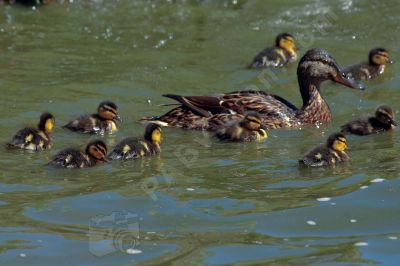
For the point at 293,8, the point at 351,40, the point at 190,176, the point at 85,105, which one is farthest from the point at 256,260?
the point at 293,8

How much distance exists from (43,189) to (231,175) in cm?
133

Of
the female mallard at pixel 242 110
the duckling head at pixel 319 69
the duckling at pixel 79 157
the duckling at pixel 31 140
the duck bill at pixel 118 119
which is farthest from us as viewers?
the duckling head at pixel 319 69

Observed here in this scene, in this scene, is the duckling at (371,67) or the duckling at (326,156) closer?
the duckling at (326,156)

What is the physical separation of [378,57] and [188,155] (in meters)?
3.35

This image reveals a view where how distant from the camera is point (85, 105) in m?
10.4

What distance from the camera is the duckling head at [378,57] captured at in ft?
36.8

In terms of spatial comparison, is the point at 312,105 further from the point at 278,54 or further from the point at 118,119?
the point at 118,119

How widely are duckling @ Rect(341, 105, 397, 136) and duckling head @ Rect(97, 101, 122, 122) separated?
6.40 ft

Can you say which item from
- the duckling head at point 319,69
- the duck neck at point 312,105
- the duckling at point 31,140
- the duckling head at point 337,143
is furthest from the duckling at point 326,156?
the duckling head at point 319,69

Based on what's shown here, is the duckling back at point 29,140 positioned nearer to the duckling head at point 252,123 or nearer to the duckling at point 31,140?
the duckling at point 31,140

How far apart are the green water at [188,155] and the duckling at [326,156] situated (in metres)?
0.08

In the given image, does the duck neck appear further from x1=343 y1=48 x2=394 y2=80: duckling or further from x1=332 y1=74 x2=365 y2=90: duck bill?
x1=343 y1=48 x2=394 y2=80: duckling

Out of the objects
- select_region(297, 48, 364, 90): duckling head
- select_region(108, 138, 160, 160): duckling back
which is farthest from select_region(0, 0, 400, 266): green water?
select_region(297, 48, 364, 90): duckling head

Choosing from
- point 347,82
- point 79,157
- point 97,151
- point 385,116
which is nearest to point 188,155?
point 97,151
